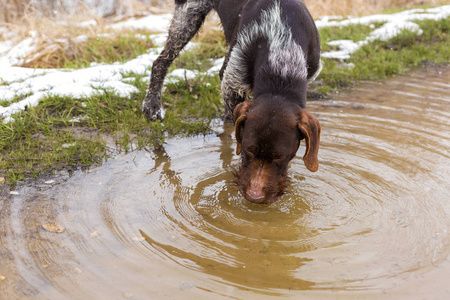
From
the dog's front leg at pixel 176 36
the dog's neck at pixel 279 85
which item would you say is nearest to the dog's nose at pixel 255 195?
the dog's neck at pixel 279 85

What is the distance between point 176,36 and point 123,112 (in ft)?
3.53

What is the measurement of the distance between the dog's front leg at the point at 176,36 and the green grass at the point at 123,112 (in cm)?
18

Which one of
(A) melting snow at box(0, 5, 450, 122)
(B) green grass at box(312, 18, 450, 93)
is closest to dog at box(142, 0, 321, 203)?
(A) melting snow at box(0, 5, 450, 122)

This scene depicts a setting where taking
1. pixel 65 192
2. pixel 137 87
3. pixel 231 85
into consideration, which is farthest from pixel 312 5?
pixel 65 192

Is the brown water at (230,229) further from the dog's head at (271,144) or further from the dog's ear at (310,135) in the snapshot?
the dog's ear at (310,135)

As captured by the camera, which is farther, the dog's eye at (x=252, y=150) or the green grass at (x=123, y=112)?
the green grass at (x=123, y=112)

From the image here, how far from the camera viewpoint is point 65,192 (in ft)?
10.2

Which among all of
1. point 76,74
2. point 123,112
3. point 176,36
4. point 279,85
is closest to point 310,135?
point 279,85

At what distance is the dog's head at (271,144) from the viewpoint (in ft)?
8.40

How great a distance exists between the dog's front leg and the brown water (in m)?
0.91

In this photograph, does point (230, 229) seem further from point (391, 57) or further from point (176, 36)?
point (391, 57)

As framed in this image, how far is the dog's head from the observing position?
256 centimetres

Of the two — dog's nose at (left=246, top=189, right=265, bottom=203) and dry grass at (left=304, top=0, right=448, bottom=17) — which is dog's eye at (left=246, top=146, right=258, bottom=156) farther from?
dry grass at (left=304, top=0, right=448, bottom=17)

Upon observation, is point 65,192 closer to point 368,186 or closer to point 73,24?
point 368,186
